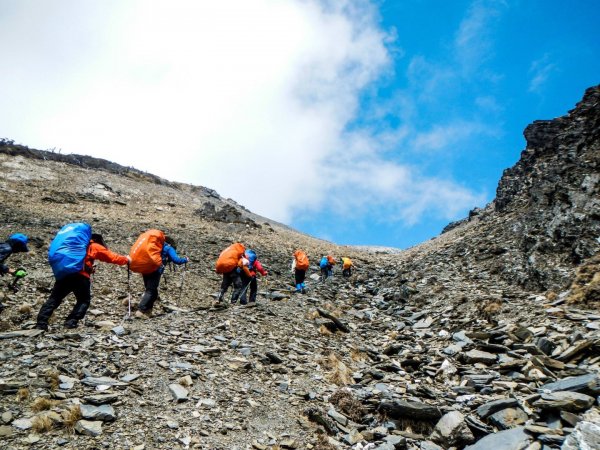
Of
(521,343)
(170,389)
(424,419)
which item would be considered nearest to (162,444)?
(170,389)

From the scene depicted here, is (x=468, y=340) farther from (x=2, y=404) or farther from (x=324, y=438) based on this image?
(x=2, y=404)

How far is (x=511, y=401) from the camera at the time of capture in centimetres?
642

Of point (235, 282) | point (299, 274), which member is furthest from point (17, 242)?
point (299, 274)

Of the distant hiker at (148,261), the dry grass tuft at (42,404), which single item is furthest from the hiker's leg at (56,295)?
the dry grass tuft at (42,404)

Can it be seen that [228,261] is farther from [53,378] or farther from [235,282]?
[53,378]

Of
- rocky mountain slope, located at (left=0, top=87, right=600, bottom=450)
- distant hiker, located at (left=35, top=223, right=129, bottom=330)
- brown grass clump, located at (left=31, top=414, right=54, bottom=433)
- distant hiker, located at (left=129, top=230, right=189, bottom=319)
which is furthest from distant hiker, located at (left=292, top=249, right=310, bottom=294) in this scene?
brown grass clump, located at (left=31, top=414, right=54, bottom=433)

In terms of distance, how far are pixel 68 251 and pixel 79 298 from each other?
4.04 ft

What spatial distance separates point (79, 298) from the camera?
372 inches

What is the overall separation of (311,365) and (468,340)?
5.07 m

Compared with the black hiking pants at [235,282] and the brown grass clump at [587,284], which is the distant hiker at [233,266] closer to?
the black hiking pants at [235,282]

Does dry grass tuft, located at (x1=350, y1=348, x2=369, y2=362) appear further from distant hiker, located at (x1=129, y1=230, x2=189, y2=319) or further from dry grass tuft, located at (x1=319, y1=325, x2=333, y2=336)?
distant hiker, located at (x1=129, y1=230, x2=189, y2=319)

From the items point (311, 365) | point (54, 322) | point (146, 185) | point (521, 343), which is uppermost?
point (146, 185)

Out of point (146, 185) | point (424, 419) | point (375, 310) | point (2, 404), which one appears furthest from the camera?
point (146, 185)

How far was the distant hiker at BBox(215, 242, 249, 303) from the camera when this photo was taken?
14078mm
